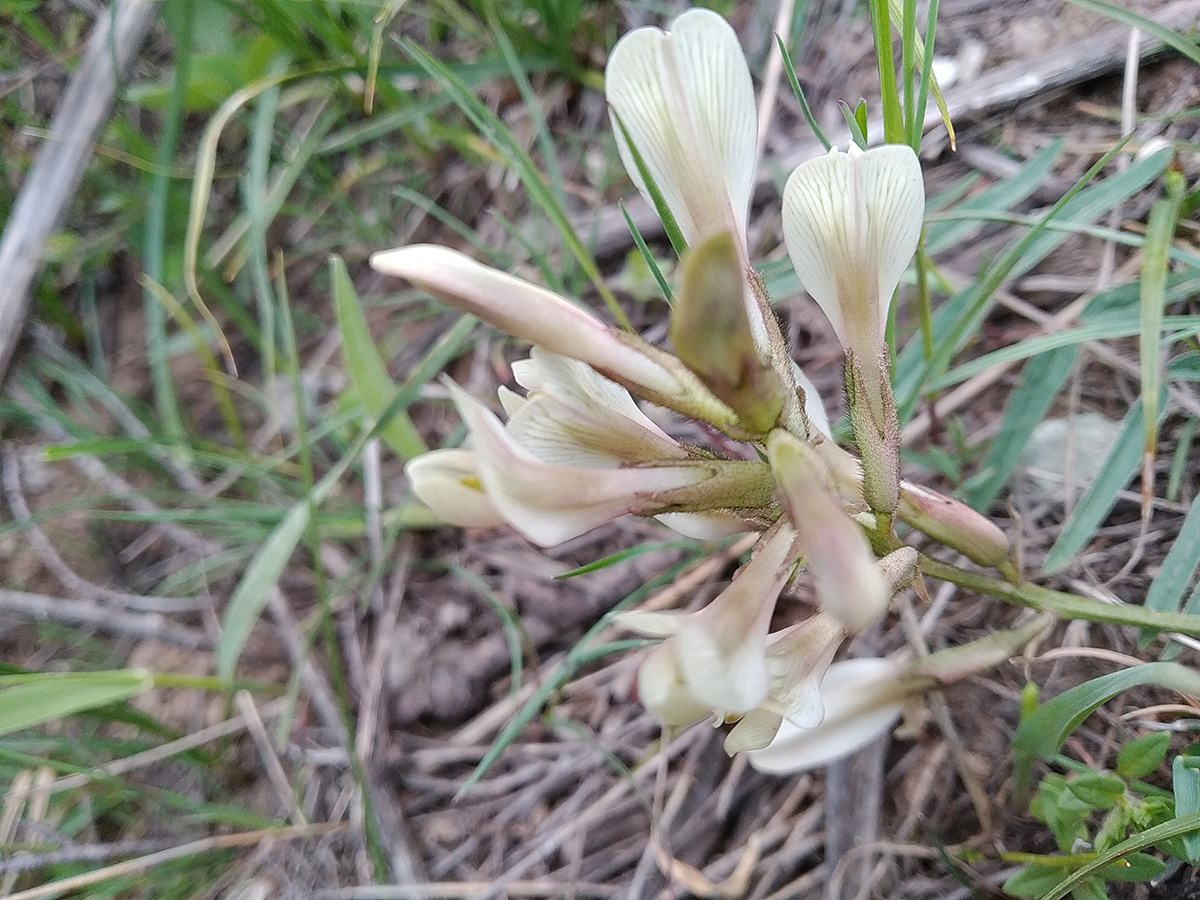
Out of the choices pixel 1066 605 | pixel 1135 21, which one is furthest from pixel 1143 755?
pixel 1135 21

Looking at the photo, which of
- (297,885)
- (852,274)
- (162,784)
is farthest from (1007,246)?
(162,784)

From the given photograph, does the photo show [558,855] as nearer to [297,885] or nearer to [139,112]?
[297,885]

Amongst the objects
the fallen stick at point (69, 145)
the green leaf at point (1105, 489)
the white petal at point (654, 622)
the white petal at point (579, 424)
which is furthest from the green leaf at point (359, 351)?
the green leaf at point (1105, 489)

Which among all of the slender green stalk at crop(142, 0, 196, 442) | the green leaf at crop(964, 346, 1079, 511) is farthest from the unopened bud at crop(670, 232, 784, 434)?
the slender green stalk at crop(142, 0, 196, 442)

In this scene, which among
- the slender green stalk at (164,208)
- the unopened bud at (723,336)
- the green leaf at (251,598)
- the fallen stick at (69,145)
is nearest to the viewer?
the unopened bud at (723,336)

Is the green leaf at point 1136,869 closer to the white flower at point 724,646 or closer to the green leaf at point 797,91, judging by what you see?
the white flower at point 724,646

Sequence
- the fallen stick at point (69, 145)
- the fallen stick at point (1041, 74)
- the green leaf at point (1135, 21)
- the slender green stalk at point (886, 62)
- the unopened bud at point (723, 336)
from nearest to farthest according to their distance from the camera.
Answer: the unopened bud at point (723, 336) < the slender green stalk at point (886, 62) < the green leaf at point (1135, 21) < the fallen stick at point (1041, 74) < the fallen stick at point (69, 145)
